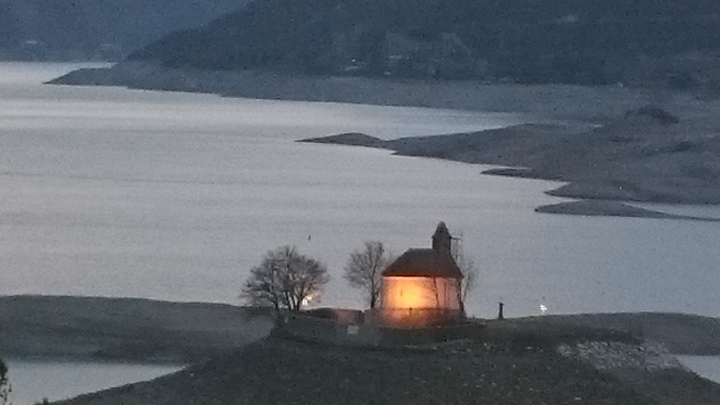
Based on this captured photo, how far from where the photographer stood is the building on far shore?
1831cm

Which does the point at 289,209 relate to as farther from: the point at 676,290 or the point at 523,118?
the point at 523,118

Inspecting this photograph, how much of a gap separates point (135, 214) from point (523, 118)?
34248mm

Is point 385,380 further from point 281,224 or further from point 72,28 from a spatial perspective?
point 72,28

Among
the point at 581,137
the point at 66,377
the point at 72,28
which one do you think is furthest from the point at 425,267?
the point at 72,28

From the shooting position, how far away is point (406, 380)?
55.4 ft

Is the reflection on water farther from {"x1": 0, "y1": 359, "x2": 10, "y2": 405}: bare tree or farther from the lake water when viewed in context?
{"x1": 0, "y1": 359, "x2": 10, "y2": 405}: bare tree

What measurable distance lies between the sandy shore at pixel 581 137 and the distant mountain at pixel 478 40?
1492 mm

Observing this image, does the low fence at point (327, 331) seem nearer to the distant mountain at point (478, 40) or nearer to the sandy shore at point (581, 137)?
the sandy shore at point (581, 137)

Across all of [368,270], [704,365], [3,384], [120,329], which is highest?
[3,384]

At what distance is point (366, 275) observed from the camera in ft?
79.1

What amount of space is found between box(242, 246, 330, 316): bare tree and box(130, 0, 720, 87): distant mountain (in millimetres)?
51789

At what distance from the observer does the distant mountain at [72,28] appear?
178 m

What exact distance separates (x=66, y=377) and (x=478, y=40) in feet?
234

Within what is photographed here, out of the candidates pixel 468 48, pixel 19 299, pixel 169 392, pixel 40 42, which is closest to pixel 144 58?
pixel 468 48
